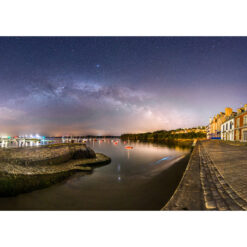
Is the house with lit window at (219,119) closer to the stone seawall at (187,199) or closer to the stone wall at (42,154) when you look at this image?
the stone seawall at (187,199)

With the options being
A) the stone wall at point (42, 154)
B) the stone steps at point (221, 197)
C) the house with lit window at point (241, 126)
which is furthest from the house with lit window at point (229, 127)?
the stone wall at point (42, 154)

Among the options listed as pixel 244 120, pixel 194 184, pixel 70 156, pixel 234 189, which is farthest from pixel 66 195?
pixel 244 120

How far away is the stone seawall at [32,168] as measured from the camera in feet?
24.3

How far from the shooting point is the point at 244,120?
2625 centimetres

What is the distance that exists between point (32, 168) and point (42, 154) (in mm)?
1758

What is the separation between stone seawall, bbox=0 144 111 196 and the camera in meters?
7.39

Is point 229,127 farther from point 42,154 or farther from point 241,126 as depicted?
point 42,154

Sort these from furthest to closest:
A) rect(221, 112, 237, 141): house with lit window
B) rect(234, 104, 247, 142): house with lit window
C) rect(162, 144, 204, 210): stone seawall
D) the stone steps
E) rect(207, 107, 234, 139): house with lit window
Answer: rect(207, 107, 234, 139): house with lit window < rect(221, 112, 237, 141): house with lit window < rect(234, 104, 247, 142): house with lit window < rect(162, 144, 204, 210): stone seawall < the stone steps

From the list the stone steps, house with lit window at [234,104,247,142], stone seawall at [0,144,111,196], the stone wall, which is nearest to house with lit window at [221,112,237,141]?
house with lit window at [234,104,247,142]

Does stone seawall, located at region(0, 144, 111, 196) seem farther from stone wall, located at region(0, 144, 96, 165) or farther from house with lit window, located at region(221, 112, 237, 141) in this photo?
house with lit window, located at region(221, 112, 237, 141)

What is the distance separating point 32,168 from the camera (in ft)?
30.1

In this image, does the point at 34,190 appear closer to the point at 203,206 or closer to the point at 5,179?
the point at 5,179

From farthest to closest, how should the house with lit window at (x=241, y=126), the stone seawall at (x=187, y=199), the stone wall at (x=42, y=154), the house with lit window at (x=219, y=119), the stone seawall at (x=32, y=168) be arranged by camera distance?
1. the house with lit window at (x=219, y=119)
2. the house with lit window at (x=241, y=126)
3. the stone wall at (x=42, y=154)
4. the stone seawall at (x=32, y=168)
5. the stone seawall at (x=187, y=199)

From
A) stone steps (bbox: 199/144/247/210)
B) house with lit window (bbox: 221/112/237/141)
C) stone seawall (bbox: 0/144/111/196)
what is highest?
house with lit window (bbox: 221/112/237/141)
